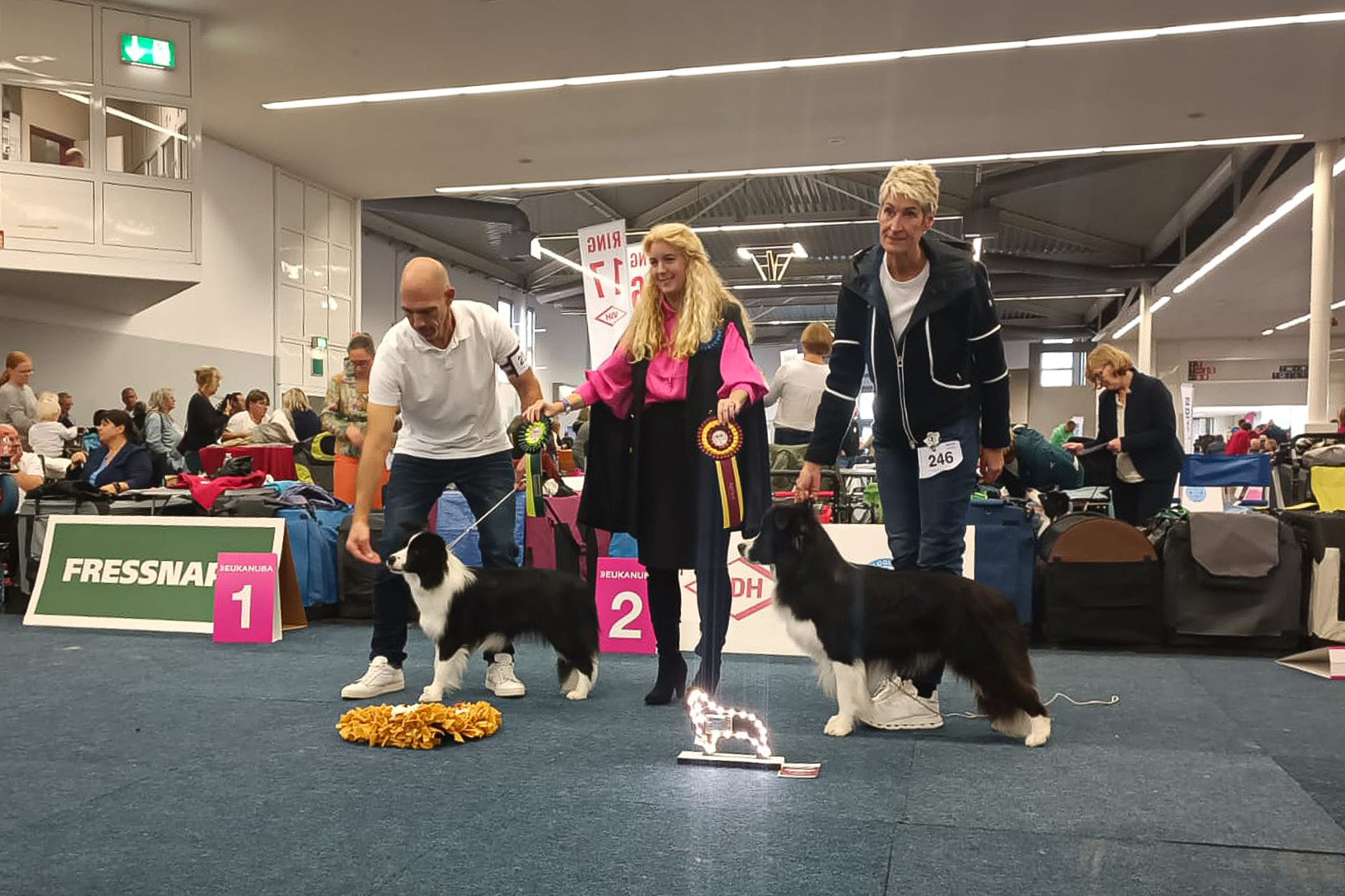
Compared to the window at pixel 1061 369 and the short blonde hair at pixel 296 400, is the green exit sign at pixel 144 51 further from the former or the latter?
the window at pixel 1061 369

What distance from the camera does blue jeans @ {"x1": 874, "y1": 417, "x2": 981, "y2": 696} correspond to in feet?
9.25

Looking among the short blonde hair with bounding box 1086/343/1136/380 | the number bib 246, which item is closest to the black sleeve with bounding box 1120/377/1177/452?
the short blonde hair with bounding box 1086/343/1136/380

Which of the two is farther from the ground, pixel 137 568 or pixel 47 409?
pixel 47 409

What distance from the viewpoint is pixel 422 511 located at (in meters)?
3.33

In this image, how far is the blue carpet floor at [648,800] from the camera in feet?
5.86

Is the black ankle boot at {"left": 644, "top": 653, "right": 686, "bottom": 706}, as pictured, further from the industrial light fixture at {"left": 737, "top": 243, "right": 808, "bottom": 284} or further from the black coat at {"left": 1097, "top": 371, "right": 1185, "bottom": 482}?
the industrial light fixture at {"left": 737, "top": 243, "right": 808, "bottom": 284}

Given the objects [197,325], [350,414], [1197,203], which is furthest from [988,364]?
[1197,203]

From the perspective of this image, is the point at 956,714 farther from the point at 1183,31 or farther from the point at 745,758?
the point at 1183,31

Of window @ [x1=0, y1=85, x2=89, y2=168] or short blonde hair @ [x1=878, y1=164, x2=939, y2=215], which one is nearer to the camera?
short blonde hair @ [x1=878, y1=164, x2=939, y2=215]

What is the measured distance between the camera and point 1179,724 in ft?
9.84

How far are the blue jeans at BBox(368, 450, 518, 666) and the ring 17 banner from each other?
4.46m

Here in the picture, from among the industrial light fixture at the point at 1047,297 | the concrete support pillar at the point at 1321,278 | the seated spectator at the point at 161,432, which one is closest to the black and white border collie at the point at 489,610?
the seated spectator at the point at 161,432

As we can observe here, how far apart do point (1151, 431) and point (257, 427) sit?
6.54m

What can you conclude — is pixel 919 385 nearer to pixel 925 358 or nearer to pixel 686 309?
pixel 925 358
